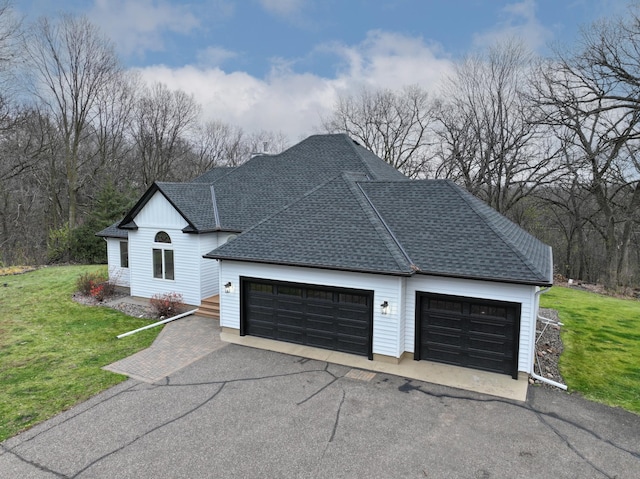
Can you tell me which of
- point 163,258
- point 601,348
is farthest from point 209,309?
point 601,348

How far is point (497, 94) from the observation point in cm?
2680

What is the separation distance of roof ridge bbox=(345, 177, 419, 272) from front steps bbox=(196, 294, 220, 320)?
6.56 m

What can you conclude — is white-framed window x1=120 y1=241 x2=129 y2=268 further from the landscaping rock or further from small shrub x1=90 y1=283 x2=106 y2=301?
the landscaping rock

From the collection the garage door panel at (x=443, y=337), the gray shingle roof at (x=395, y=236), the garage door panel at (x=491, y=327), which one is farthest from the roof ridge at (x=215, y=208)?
the garage door panel at (x=491, y=327)

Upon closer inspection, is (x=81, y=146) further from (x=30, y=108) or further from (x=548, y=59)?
(x=548, y=59)

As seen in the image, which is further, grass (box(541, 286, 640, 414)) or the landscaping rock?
the landscaping rock

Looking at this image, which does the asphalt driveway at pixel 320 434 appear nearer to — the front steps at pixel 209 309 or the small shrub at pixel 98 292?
the front steps at pixel 209 309

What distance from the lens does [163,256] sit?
15242mm

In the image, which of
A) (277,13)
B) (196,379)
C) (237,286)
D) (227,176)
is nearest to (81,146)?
(227,176)

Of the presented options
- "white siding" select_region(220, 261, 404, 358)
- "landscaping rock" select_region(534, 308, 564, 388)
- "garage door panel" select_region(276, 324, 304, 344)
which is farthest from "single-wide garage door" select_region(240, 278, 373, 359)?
"landscaping rock" select_region(534, 308, 564, 388)

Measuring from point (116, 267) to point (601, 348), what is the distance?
18822 mm

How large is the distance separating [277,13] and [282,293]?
46.1 feet

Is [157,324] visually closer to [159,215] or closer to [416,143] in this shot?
[159,215]

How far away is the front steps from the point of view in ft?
45.0
